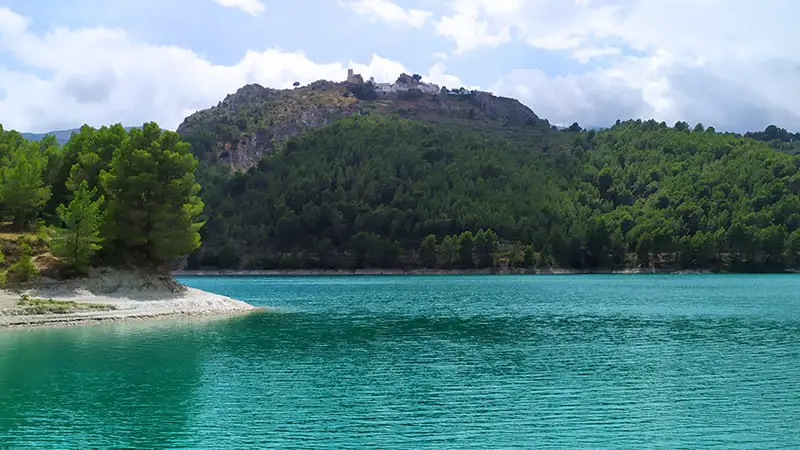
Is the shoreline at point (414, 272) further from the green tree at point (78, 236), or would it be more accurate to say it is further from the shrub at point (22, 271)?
the shrub at point (22, 271)

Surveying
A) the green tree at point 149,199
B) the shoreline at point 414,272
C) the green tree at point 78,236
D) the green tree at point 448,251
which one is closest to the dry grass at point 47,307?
the green tree at point 78,236

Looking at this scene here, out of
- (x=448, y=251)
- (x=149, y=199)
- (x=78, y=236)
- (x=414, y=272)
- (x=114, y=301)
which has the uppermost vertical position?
(x=149, y=199)

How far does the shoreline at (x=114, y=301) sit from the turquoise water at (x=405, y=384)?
3.24m

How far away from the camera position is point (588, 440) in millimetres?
25266

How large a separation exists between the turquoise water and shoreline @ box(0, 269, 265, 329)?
324 cm

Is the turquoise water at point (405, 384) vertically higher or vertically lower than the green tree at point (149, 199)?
lower

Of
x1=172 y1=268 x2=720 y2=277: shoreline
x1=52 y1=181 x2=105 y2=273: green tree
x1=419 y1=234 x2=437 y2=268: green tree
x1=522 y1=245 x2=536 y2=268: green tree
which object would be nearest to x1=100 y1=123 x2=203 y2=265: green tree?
x1=52 y1=181 x2=105 y2=273: green tree

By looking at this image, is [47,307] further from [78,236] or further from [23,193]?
[23,193]

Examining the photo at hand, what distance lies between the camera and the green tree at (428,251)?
19150 centimetres

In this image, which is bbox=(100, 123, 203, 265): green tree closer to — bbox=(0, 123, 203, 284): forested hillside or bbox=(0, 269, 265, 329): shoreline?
bbox=(0, 123, 203, 284): forested hillside

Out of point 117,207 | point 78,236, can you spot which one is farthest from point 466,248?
point 78,236

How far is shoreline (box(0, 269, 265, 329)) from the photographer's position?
58.4 meters

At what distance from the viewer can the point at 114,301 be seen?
216 ft

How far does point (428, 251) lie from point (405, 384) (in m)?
157
